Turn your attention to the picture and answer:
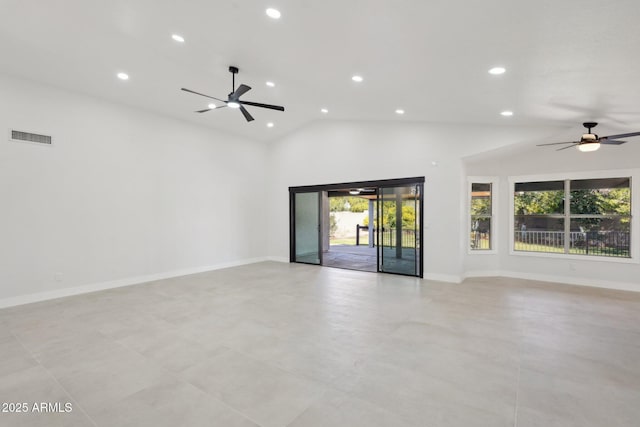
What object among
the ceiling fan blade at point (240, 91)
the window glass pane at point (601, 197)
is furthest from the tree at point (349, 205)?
the ceiling fan blade at point (240, 91)

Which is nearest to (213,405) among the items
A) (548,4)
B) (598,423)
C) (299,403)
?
(299,403)

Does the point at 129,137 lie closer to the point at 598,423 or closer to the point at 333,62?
the point at 333,62

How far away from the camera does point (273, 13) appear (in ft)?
10.1

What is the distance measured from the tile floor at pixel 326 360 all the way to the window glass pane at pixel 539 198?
2.03 metres

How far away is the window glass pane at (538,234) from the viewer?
6.53 meters

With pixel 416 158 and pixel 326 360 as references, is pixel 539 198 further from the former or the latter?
pixel 326 360

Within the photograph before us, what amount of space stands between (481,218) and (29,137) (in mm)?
8927

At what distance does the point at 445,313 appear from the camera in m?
4.39

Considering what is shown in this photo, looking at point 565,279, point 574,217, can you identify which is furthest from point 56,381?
point 574,217

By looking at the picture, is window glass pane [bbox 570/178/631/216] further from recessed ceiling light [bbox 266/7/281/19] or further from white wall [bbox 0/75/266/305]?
white wall [bbox 0/75/266/305]

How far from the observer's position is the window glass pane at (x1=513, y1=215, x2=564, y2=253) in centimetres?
653

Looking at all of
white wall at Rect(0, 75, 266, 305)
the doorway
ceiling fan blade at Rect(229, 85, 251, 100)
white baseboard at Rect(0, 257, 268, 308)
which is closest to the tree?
the doorway

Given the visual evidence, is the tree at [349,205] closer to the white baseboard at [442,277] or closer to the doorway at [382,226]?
the doorway at [382,226]

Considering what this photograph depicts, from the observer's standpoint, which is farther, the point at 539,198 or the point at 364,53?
the point at 539,198
